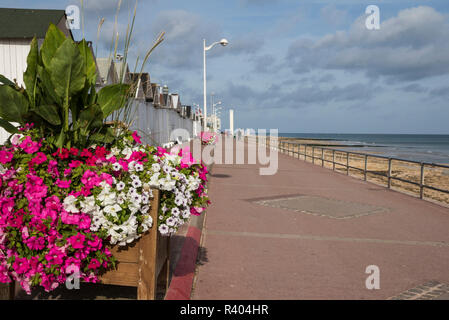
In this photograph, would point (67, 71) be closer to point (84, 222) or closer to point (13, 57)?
point (84, 222)

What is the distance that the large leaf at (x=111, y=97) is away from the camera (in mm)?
3262

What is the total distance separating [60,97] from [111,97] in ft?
1.27

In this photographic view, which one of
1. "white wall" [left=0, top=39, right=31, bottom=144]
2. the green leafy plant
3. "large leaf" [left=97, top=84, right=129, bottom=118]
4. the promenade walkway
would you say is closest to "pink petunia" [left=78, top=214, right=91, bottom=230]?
the green leafy plant

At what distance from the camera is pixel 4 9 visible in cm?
1525

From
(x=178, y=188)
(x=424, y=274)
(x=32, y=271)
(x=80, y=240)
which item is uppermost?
(x=178, y=188)

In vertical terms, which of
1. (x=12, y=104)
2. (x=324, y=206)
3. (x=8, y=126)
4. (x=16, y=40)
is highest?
(x=16, y=40)

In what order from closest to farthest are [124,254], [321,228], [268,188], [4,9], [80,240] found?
1. [80,240]
2. [124,254]
3. [321,228]
4. [268,188]
5. [4,9]

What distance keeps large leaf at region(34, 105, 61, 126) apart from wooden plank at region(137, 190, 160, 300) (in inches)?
35.5

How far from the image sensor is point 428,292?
418 centimetres

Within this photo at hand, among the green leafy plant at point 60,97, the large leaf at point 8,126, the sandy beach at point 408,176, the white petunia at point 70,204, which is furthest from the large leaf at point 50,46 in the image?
the sandy beach at point 408,176

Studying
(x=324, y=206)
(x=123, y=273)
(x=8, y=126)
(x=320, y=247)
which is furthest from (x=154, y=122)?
(x=123, y=273)

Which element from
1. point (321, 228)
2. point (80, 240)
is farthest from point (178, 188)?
point (321, 228)
